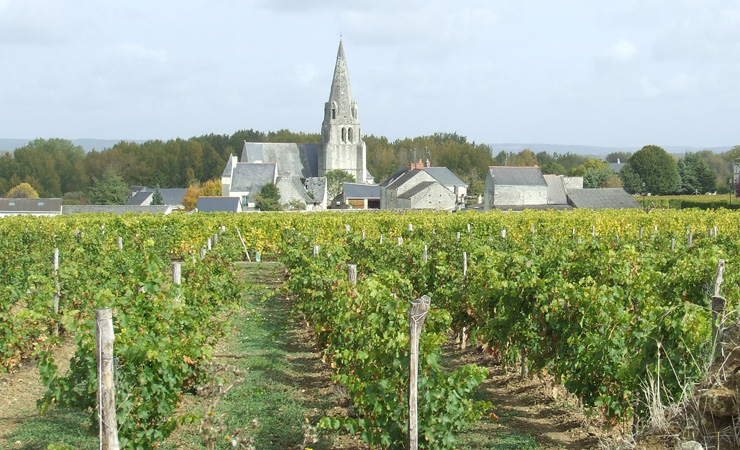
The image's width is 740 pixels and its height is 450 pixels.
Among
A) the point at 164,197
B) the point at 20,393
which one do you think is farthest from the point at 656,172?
the point at 20,393

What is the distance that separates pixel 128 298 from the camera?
22.4 feet

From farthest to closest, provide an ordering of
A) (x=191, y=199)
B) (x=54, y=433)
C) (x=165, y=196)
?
(x=165, y=196) → (x=191, y=199) → (x=54, y=433)

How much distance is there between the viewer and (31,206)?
2611 inches

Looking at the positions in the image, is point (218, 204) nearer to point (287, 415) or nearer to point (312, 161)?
point (312, 161)

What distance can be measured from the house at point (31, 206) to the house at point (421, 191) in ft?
101

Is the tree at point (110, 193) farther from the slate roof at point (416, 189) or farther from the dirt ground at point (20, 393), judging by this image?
the dirt ground at point (20, 393)

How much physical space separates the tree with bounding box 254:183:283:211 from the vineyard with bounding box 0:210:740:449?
51.5m

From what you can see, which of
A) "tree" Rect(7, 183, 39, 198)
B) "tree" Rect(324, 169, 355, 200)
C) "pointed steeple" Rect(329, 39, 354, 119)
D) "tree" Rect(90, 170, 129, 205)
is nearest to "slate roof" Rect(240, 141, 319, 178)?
"tree" Rect(324, 169, 355, 200)

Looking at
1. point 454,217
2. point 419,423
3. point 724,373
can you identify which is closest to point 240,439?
point 419,423

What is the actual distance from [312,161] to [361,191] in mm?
14150

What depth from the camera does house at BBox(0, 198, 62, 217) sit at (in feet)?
212

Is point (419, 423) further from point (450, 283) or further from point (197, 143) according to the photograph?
point (197, 143)

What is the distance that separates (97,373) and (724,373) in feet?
14.1

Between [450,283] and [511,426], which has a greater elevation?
[450,283]
